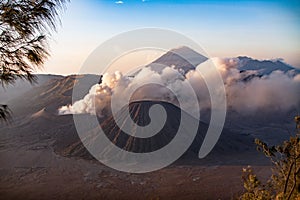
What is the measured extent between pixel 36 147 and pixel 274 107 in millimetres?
94773

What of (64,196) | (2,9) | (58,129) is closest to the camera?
(2,9)

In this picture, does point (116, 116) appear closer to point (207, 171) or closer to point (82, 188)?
point (207, 171)

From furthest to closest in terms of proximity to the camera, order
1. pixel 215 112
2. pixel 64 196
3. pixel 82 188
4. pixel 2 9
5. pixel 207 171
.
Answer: pixel 215 112
pixel 207 171
pixel 82 188
pixel 64 196
pixel 2 9

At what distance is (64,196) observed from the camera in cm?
3173

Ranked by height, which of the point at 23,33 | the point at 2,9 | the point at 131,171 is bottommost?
the point at 131,171

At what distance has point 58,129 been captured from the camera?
235ft

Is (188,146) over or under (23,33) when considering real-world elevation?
under

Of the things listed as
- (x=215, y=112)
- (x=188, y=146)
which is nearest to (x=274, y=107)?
(x=215, y=112)

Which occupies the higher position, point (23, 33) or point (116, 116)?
point (23, 33)

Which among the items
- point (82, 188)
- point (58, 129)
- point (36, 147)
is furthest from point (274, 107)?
point (82, 188)

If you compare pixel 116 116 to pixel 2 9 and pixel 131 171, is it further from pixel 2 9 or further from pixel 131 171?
pixel 2 9

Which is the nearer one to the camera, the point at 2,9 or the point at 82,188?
the point at 2,9

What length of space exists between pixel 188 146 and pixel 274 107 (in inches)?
2940

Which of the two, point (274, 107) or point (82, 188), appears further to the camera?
point (274, 107)
